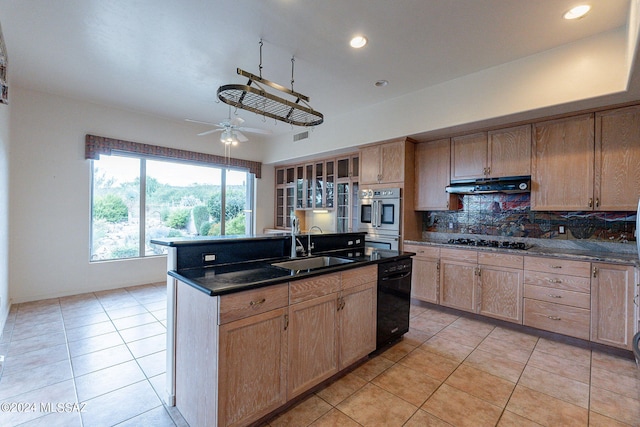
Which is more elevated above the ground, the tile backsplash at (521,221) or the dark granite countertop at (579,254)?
the tile backsplash at (521,221)

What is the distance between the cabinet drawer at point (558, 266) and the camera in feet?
9.30

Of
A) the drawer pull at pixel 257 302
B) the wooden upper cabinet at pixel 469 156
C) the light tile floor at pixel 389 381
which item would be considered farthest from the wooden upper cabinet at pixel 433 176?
the drawer pull at pixel 257 302

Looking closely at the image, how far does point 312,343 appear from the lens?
2.02 meters

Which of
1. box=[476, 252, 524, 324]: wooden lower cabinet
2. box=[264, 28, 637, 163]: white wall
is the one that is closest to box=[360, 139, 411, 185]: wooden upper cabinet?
box=[264, 28, 637, 163]: white wall

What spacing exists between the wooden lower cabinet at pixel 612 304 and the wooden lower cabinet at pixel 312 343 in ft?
8.73

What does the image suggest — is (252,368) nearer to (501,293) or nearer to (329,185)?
(501,293)

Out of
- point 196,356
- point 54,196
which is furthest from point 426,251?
point 54,196

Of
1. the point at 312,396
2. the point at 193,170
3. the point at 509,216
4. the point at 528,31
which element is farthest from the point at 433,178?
the point at 193,170

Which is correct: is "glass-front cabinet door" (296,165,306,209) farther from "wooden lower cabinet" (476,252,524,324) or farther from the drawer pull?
the drawer pull

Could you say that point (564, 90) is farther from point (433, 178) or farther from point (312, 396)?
point (312, 396)

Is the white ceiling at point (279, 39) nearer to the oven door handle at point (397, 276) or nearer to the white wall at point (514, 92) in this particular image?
the white wall at point (514, 92)

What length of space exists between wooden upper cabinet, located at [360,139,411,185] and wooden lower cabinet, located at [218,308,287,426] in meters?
3.07

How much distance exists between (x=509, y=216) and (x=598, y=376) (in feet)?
6.38

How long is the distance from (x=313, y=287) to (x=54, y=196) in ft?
15.0
